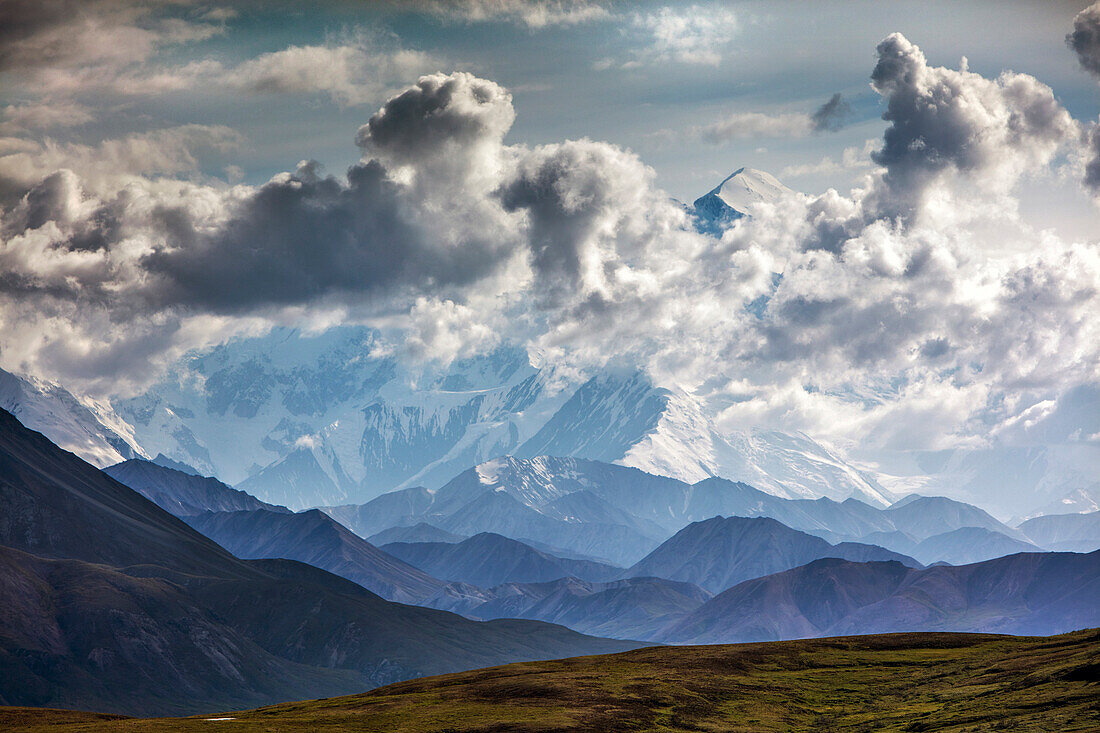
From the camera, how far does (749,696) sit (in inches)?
5807

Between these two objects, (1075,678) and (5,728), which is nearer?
(1075,678)

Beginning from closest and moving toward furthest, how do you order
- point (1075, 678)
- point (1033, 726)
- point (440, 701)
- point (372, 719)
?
point (1033, 726) → point (1075, 678) → point (372, 719) → point (440, 701)

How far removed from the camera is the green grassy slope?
122m

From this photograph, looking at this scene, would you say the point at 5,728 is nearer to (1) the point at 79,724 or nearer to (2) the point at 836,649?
(1) the point at 79,724

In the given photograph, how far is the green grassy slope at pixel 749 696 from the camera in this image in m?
122

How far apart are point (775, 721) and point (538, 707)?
92.5ft

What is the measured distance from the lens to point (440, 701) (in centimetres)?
14638

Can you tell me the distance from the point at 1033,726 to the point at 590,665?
79.8m

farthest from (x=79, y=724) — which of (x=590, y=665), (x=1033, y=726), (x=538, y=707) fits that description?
(x=1033, y=726)

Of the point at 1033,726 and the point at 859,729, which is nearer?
the point at 1033,726

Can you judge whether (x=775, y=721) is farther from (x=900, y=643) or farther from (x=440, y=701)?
(x=900, y=643)

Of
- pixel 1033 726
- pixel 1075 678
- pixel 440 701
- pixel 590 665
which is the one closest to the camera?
pixel 1033 726

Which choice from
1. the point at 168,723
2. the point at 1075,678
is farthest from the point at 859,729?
the point at 168,723

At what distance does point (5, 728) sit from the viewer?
13925cm
